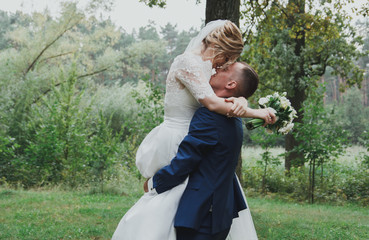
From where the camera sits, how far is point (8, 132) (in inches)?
508

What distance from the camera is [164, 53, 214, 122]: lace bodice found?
256 centimetres

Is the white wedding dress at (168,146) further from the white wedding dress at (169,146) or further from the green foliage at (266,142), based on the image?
the green foliage at (266,142)

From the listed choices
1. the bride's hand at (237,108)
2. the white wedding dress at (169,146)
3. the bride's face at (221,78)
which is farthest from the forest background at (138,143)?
the bride's hand at (237,108)

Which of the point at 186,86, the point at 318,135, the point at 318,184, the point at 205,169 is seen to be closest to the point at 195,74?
the point at 186,86

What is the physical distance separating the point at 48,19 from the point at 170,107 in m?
18.6

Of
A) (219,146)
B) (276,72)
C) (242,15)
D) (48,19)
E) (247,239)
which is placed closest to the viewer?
(219,146)

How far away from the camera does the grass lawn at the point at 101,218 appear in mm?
5520

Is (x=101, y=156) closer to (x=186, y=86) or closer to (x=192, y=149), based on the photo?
(x=186, y=86)

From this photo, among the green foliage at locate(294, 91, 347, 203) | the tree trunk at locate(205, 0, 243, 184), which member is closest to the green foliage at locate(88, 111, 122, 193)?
the green foliage at locate(294, 91, 347, 203)

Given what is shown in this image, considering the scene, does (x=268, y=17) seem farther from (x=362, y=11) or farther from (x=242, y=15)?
(x=362, y=11)

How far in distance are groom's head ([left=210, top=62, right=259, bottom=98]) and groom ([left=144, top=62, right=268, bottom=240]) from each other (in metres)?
0.22

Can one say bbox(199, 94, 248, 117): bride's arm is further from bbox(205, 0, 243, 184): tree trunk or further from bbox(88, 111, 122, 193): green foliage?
bbox(88, 111, 122, 193): green foliage

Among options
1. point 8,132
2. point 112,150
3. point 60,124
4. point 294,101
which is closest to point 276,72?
point 294,101

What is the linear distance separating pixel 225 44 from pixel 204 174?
0.93 m
